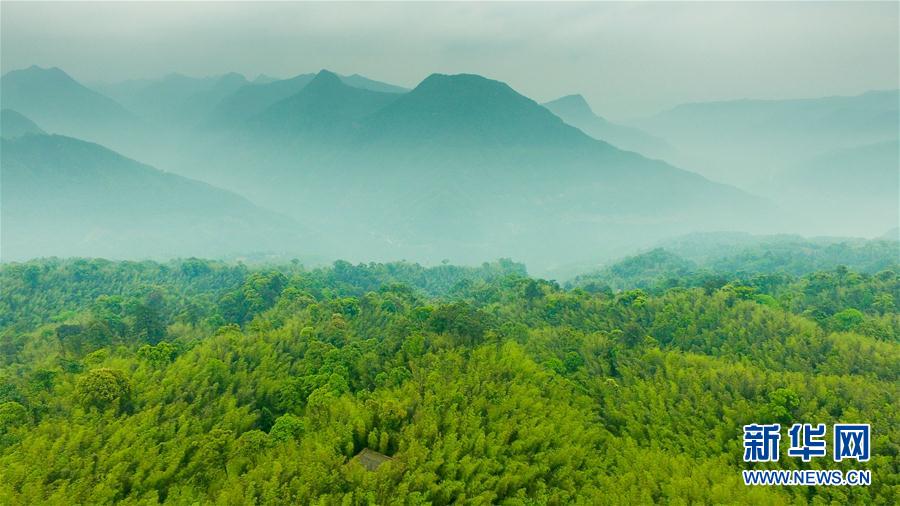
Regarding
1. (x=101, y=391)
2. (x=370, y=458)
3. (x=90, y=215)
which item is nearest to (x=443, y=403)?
(x=370, y=458)

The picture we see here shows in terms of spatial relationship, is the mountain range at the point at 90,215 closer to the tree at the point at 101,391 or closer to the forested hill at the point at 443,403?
the forested hill at the point at 443,403

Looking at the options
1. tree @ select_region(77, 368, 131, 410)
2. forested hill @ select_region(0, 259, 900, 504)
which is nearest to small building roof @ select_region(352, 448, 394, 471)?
forested hill @ select_region(0, 259, 900, 504)

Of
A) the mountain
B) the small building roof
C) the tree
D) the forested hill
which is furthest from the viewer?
the mountain

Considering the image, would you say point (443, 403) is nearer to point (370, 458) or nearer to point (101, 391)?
point (370, 458)

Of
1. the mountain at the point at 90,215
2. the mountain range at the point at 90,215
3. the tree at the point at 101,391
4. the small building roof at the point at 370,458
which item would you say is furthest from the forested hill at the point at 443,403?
the mountain at the point at 90,215

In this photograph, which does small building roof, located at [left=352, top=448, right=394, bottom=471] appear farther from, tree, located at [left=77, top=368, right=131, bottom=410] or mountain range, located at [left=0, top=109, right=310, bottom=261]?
mountain range, located at [left=0, top=109, right=310, bottom=261]

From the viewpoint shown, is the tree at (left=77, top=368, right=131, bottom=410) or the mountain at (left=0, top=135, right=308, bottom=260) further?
the mountain at (left=0, top=135, right=308, bottom=260)

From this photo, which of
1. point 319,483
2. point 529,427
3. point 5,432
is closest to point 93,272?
point 5,432

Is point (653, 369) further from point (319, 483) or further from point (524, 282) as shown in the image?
point (524, 282)
